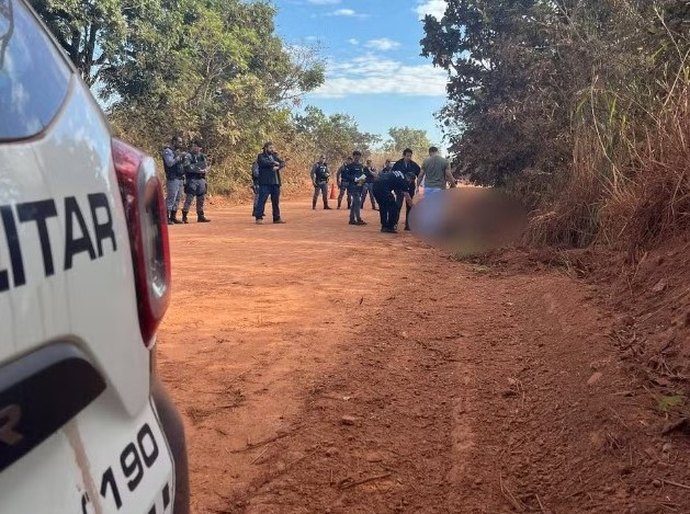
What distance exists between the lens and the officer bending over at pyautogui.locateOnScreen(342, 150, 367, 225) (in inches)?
518

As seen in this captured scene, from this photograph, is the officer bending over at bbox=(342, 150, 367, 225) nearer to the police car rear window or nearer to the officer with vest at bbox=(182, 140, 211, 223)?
the officer with vest at bbox=(182, 140, 211, 223)

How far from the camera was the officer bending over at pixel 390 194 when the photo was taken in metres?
11.5

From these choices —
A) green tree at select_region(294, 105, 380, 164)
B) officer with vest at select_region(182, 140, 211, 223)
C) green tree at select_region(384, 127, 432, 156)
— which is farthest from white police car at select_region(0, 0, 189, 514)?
green tree at select_region(384, 127, 432, 156)

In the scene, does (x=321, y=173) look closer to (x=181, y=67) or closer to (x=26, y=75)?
(x=181, y=67)

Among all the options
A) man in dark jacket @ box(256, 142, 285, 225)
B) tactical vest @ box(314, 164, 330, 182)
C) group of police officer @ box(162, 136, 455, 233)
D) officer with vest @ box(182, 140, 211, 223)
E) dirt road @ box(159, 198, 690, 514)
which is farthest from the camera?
tactical vest @ box(314, 164, 330, 182)

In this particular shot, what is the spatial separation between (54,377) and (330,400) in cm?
248

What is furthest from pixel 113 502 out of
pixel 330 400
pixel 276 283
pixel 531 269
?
pixel 531 269

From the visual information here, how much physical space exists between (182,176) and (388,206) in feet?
15.5

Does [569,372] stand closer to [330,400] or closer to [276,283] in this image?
[330,400]

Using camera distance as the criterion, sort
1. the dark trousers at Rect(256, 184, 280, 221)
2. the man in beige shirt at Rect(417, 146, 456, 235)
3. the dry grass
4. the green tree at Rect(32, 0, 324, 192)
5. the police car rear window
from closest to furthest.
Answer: the police car rear window < the dry grass < the man in beige shirt at Rect(417, 146, 456, 235) < the dark trousers at Rect(256, 184, 280, 221) < the green tree at Rect(32, 0, 324, 192)

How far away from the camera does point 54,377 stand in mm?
928

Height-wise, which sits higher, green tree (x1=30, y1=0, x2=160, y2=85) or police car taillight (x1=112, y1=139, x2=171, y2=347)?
green tree (x1=30, y1=0, x2=160, y2=85)

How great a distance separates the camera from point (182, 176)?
13477 mm

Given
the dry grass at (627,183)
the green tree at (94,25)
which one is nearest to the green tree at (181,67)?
the green tree at (94,25)
